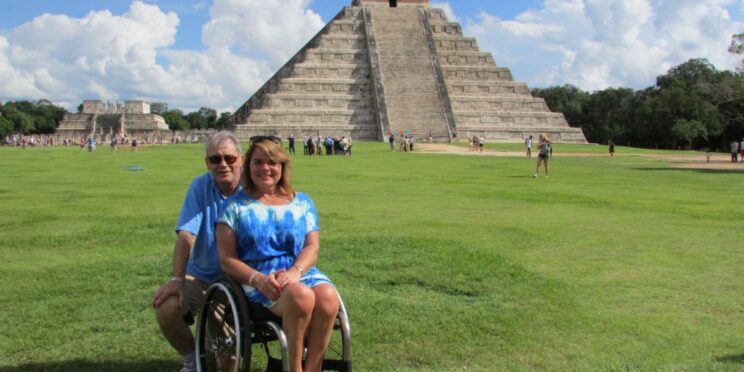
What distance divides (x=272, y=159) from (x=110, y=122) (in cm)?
7927

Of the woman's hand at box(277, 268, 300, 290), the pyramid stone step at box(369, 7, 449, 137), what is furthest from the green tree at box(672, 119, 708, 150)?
the woman's hand at box(277, 268, 300, 290)

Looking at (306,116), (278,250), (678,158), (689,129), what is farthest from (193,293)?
(689,129)

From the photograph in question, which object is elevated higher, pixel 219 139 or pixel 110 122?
pixel 110 122

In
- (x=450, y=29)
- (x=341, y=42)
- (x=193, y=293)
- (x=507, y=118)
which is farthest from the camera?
(x=450, y=29)

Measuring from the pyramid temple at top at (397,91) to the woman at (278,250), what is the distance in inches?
1684

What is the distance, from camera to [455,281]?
647 cm

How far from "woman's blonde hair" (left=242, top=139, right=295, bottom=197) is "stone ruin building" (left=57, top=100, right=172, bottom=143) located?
69.8 metres

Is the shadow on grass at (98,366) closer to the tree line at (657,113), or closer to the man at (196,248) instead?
the man at (196,248)

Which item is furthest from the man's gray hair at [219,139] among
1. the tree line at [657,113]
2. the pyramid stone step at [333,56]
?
the pyramid stone step at [333,56]

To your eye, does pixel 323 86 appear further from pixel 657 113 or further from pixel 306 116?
pixel 657 113

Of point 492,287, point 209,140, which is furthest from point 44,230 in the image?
point 492,287

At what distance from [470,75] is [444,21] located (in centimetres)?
776

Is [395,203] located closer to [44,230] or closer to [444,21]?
[44,230]

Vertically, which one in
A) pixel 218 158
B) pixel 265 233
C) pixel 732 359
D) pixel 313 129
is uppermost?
pixel 313 129
